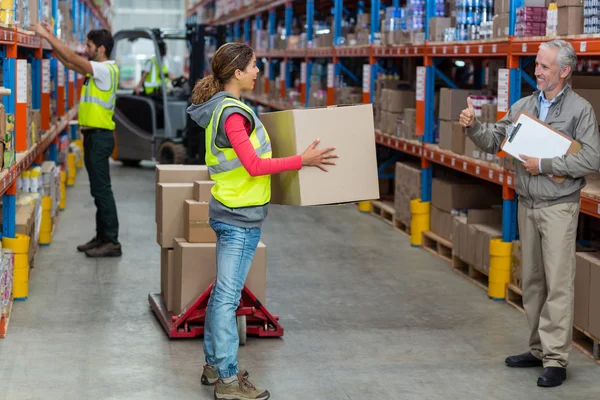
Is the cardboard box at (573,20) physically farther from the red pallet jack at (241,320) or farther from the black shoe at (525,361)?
the red pallet jack at (241,320)

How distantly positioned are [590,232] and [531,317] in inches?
90.2

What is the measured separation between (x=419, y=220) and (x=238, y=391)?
4714 millimetres

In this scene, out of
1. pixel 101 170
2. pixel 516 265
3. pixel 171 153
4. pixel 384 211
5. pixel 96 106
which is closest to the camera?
pixel 516 265

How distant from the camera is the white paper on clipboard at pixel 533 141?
4977mm

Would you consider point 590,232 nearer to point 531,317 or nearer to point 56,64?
point 531,317

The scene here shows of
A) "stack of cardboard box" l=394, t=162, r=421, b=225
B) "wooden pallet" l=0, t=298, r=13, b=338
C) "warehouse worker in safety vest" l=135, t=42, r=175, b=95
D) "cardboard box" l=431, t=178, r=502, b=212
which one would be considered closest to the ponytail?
"wooden pallet" l=0, t=298, r=13, b=338

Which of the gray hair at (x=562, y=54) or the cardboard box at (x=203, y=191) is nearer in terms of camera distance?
the gray hair at (x=562, y=54)

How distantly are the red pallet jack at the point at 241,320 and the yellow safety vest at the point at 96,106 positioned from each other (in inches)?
103

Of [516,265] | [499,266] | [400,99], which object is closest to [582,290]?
[516,265]

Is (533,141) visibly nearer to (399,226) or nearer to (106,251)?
(106,251)

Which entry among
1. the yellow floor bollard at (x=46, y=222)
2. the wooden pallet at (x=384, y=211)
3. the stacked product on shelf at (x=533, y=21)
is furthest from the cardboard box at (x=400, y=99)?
the yellow floor bollard at (x=46, y=222)

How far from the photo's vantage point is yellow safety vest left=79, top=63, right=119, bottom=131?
8.14 m

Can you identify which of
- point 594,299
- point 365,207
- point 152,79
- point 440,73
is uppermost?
point 152,79

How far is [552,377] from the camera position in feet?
16.8
